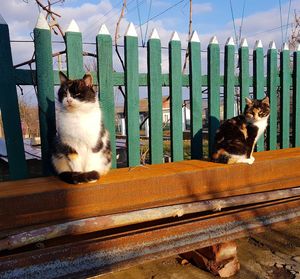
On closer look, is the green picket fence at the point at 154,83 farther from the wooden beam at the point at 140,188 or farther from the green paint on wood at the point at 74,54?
the wooden beam at the point at 140,188

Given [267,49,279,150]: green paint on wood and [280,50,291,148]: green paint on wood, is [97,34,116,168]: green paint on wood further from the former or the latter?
[280,50,291,148]: green paint on wood

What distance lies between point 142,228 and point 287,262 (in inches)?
53.2

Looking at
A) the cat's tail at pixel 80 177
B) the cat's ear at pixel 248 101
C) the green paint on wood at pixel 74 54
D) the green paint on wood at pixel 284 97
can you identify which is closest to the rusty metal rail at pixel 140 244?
the cat's tail at pixel 80 177

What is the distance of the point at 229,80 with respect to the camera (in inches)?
126

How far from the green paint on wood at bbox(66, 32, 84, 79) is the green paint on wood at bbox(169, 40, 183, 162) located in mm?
849

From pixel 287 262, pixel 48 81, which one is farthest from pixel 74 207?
pixel 287 262

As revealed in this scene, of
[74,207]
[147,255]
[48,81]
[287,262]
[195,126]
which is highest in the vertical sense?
[48,81]

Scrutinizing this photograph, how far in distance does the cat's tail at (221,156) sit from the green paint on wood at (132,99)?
69cm

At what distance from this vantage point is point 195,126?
3.03 m

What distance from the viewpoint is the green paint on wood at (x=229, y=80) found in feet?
10.3

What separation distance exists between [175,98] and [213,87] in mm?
489

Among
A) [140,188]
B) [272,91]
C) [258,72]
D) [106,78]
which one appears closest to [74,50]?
[106,78]

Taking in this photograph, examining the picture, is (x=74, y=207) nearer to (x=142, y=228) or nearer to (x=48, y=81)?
(x=142, y=228)

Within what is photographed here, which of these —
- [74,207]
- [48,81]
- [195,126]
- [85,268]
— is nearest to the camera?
[85,268]
